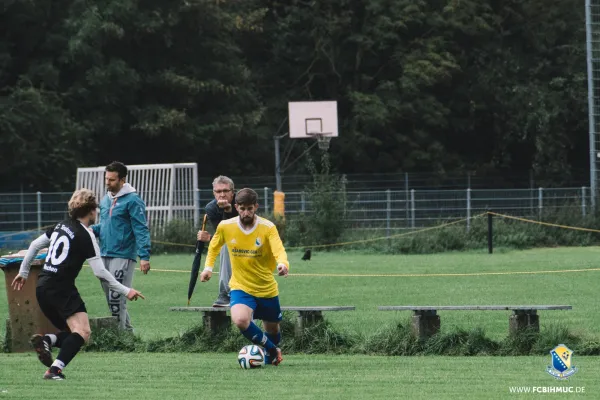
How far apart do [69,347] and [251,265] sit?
186 centimetres

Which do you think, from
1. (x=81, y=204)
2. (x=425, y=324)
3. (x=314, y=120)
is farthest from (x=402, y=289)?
(x=314, y=120)

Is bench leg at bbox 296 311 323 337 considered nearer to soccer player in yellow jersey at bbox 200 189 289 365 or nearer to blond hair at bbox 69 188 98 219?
soccer player in yellow jersey at bbox 200 189 289 365

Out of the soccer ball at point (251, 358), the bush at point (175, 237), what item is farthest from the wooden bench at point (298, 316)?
the bush at point (175, 237)

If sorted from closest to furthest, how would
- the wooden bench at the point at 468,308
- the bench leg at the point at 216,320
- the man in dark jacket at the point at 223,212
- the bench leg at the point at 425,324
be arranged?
the wooden bench at the point at 468,308
the bench leg at the point at 425,324
the bench leg at the point at 216,320
the man in dark jacket at the point at 223,212

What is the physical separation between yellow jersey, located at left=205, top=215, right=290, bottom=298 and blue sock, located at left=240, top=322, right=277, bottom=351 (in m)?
0.30

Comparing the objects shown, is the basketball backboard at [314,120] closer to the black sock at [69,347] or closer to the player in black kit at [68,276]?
the player in black kit at [68,276]

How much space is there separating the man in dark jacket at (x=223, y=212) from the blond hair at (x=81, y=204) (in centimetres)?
A: 361

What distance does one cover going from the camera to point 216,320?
14242 mm

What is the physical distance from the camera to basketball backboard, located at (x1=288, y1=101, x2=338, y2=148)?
41.6 meters

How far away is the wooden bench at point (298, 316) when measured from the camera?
13672 millimetres

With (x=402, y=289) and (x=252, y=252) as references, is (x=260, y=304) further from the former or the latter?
(x=402, y=289)

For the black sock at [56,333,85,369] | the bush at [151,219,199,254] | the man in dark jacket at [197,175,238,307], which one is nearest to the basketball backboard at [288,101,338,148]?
the bush at [151,219,199,254]

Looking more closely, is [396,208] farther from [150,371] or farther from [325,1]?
[150,371]

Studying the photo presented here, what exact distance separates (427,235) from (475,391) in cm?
2434
